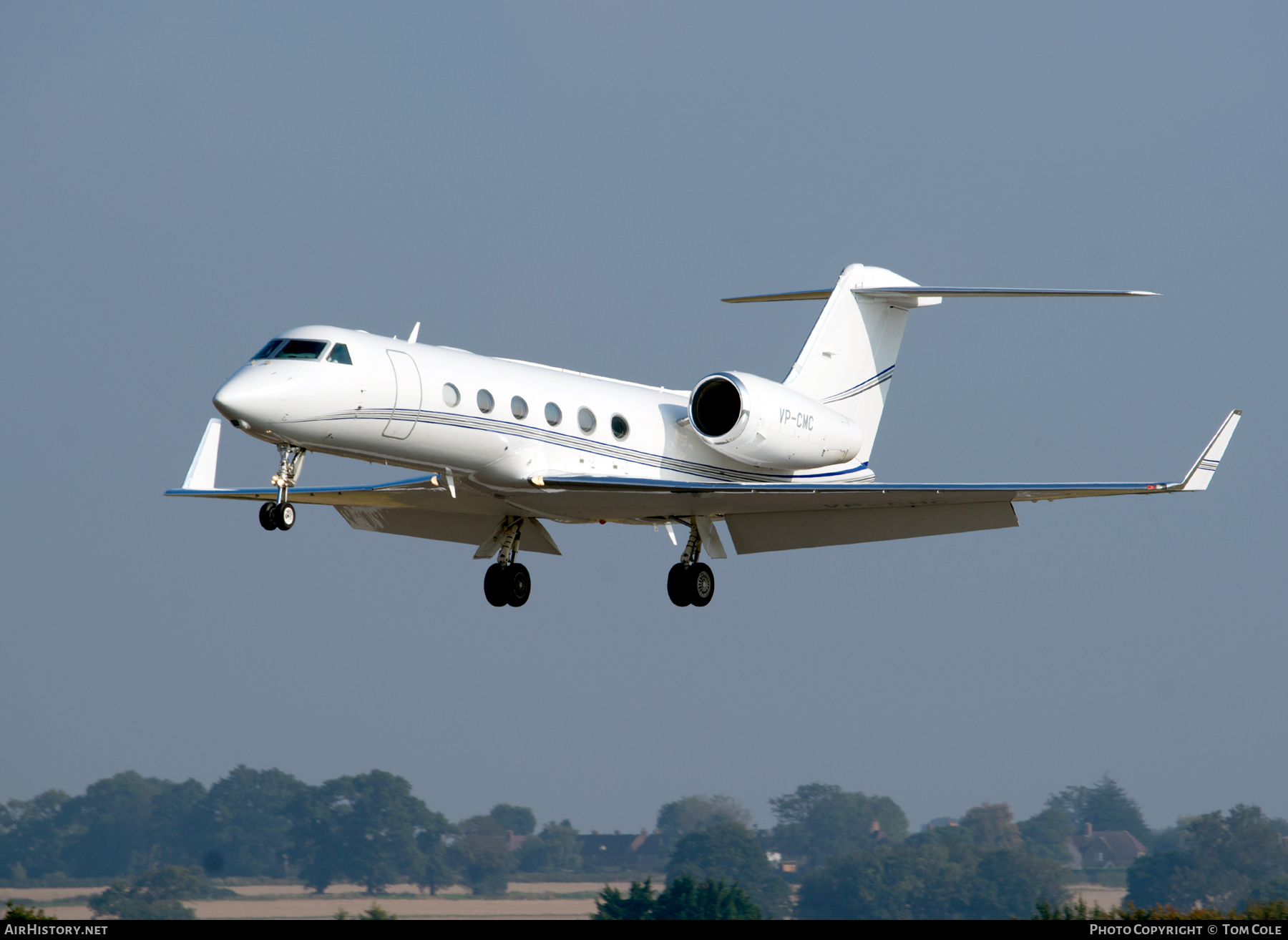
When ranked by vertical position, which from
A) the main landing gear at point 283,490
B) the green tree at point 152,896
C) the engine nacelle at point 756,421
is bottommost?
the main landing gear at point 283,490

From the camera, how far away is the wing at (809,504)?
17703mm

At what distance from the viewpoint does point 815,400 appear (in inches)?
856

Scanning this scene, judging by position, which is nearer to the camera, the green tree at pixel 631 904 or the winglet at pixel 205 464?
the winglet at pixel 205 464

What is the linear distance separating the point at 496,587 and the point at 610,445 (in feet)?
10.6

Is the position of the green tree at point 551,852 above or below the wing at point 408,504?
above

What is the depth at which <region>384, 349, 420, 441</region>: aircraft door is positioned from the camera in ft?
54.2

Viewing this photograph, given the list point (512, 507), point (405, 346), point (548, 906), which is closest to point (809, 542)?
point (512, 507)

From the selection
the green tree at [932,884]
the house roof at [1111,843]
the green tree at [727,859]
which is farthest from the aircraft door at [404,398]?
the house roof at [1111,843]

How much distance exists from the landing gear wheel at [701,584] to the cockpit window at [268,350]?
697 centimetres

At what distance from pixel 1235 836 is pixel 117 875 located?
251 feet

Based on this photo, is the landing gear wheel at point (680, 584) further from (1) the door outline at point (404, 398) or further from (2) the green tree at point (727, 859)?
(2) the green tree at point (727, 859)

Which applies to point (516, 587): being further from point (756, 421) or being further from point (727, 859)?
point (727, 859)
